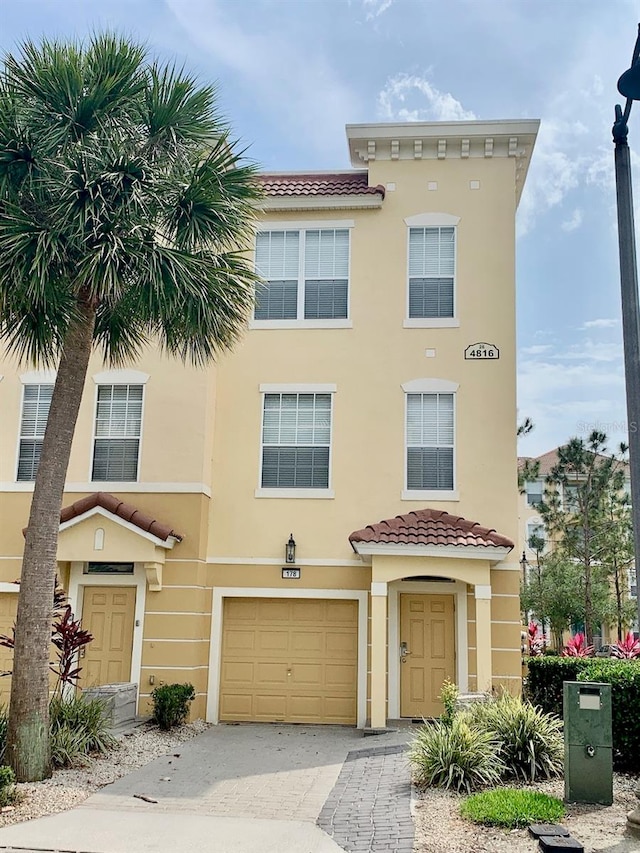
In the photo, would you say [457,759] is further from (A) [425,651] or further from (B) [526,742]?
(A) [425,651]

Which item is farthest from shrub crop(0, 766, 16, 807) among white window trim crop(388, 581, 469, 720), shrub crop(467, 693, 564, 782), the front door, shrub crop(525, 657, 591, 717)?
shrub crop(525, 657, 591, 717)

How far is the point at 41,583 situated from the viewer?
9.98m

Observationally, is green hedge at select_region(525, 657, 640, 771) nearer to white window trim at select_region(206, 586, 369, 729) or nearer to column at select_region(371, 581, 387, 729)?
column at select_region(371, 581, 387, 729)

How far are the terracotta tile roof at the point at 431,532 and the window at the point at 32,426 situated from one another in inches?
250

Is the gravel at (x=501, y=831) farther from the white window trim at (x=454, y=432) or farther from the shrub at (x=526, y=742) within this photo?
the white window trim at (x=454, y=432)

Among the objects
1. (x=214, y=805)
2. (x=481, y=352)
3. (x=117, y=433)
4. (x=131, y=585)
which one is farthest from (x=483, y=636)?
(x=117, y=433)

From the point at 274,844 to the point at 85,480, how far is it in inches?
362

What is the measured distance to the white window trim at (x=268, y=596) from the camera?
14773 millimetres

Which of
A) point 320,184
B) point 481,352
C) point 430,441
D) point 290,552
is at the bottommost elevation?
point 290,552

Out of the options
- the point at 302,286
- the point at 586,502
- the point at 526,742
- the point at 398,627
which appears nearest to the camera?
the point at 526,742

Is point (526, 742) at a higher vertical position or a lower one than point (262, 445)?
lower

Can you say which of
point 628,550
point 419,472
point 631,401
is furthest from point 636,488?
point 628,550

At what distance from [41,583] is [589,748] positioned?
652cm

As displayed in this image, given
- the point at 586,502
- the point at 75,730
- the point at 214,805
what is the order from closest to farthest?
the point at 214,805
the point at 75,730
the point at 586,502
